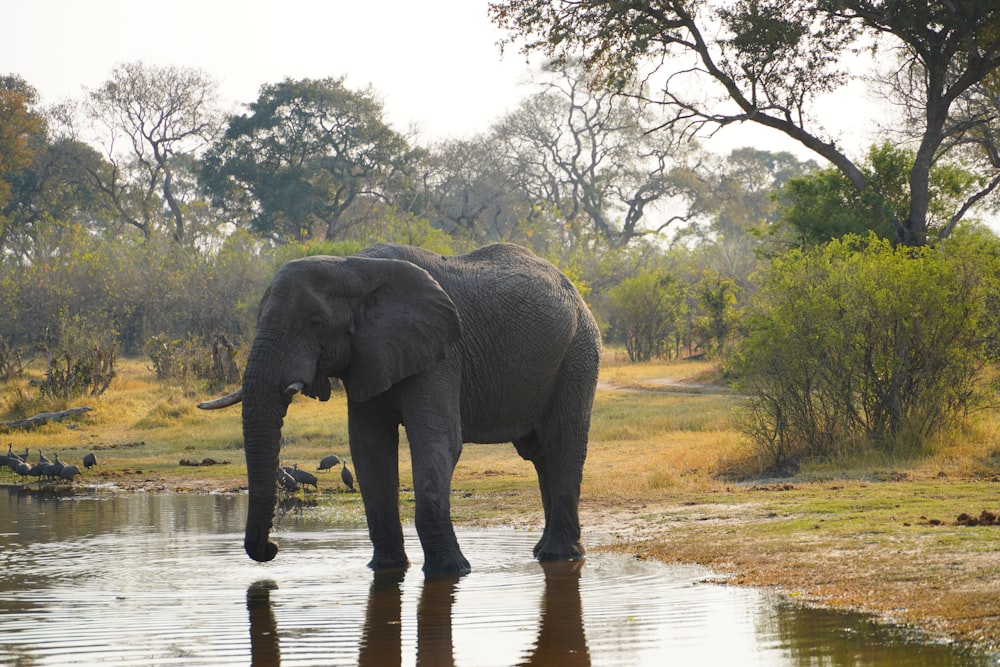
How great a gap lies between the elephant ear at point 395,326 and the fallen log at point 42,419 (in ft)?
52.6

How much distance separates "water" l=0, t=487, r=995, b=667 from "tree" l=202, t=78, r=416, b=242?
44.7 metres

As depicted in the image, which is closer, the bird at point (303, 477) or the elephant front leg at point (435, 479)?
the elephant front leg at point (435, 479)

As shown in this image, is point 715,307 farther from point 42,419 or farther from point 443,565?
point 443,565

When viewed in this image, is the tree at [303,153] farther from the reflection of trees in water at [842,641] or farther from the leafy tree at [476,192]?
the reflection of trees in water at [842,641]

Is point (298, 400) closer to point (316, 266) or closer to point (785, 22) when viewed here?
point (785, 22)

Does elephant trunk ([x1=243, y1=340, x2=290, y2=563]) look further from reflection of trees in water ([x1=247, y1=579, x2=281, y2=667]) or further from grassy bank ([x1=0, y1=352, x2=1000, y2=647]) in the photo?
grassy bank ([x1=0, y1=352, x2=1000, y2=647])

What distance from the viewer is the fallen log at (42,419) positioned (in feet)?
75.3

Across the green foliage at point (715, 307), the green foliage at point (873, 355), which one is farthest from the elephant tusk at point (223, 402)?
the green foliage at point (715, 307)

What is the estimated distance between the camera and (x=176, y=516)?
13156 mm

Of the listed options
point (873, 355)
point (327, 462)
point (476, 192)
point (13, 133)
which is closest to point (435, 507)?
point (873, 355)

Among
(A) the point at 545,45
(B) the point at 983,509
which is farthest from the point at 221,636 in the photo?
(A) the point at 545,45

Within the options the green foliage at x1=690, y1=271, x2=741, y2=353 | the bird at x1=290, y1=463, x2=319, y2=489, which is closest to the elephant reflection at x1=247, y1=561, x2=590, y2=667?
the bird at x1=290, y1=463, x2=319, y2=489

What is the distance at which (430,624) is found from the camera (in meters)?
7.32

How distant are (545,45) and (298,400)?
8.50 metres
